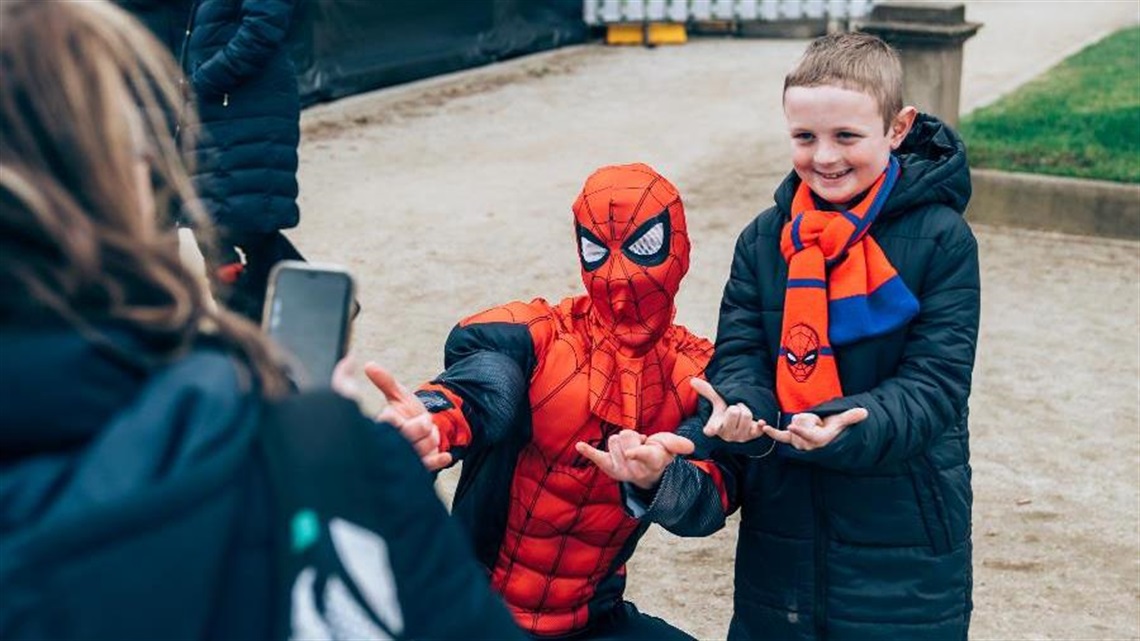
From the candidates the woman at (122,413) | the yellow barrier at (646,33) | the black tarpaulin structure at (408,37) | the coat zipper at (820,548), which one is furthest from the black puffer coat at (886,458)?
the yellow barrier at (646,33)

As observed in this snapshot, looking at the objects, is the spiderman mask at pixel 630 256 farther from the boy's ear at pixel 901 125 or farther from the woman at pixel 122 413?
the woman at pixel 122 413

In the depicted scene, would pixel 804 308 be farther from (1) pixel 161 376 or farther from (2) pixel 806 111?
(1) pixel 161 376

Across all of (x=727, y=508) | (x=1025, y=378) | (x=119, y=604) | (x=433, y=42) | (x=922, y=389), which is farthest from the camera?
(x=433, y=42)

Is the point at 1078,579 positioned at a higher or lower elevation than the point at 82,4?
lower

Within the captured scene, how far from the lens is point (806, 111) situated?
10.8 feet

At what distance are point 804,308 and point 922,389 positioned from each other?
0.26 metres

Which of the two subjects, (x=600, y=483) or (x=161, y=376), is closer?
(x=161, y=376)

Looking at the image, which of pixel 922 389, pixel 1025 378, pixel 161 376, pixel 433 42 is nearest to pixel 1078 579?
pixel 1025 378

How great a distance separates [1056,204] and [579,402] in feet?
19.5

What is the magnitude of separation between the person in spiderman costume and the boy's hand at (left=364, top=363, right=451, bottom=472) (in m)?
0.23

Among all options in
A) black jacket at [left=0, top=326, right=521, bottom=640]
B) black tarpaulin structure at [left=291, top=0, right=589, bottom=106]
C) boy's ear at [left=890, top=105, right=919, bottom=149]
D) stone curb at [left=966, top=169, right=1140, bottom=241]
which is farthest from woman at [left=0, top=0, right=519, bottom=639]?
black tarpaulin structure at [left=291, top=0, right=589, bottom=106]

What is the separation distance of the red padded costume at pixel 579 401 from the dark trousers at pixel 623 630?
3 centimetres

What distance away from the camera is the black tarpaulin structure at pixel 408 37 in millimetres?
12633

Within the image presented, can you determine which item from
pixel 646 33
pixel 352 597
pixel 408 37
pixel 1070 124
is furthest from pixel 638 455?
A: pixel 646 33
